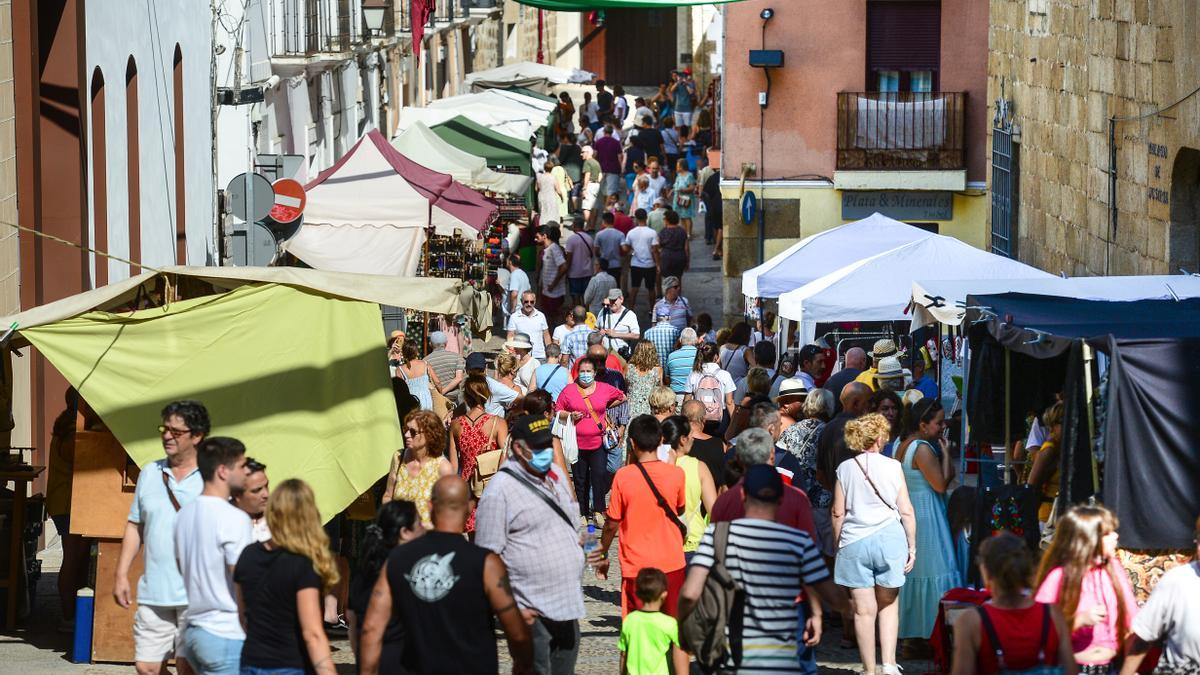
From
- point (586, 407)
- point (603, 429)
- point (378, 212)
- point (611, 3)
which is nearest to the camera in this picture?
point (586, 407)

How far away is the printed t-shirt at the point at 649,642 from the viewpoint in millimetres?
8406

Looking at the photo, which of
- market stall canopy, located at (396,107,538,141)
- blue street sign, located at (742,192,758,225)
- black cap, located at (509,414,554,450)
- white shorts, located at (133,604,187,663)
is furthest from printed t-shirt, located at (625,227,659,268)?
white shorts, located at (133,604,187,663)

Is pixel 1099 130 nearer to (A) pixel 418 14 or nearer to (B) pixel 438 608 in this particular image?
(B) pixel 438 608

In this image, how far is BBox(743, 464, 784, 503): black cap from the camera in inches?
289

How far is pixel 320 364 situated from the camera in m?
10.3

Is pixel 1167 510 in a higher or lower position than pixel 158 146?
lower

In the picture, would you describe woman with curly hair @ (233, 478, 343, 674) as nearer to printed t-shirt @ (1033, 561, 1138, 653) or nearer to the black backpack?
the black backpack

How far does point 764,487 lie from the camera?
24.0 feet

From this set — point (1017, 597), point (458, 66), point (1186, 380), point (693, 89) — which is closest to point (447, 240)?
point (1186, 380)

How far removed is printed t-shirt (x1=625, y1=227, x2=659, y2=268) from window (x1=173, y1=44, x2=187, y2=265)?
784cm

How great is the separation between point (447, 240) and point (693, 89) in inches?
862

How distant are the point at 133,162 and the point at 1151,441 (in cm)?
1104

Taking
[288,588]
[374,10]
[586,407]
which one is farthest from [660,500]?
[374,10]

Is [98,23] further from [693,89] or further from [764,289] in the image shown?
[693,89]
